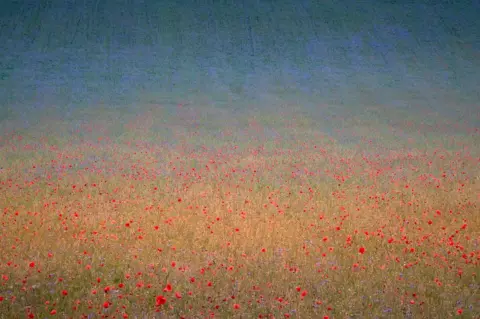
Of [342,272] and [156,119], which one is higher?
[342,272]

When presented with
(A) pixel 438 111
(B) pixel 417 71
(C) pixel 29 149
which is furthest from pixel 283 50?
(C) pixel 29 149

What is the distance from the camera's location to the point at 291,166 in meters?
14.9

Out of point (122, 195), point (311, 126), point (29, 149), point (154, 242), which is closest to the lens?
point (154, 242)

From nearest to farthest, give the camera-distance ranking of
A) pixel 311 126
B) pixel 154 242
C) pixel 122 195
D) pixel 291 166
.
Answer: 1. pixel 154 242
2. pixel 122 195
3. pixel 291 166
4. pixel 311 126

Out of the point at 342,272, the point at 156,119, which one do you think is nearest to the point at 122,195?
the point at 342,272

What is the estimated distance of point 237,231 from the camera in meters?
8.62

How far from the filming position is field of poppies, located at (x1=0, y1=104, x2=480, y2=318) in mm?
6062

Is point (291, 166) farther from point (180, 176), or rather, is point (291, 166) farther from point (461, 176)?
point (461, 176)

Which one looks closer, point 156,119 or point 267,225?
point 267,225

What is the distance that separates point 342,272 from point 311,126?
18142 millimetres

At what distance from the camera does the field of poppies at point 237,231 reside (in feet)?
19.9

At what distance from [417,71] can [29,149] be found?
2546 centimetres

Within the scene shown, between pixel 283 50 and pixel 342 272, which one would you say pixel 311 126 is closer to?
pixel 283 50

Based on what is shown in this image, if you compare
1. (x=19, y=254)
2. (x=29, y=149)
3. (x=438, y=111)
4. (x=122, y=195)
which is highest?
(x=19, y=254)
